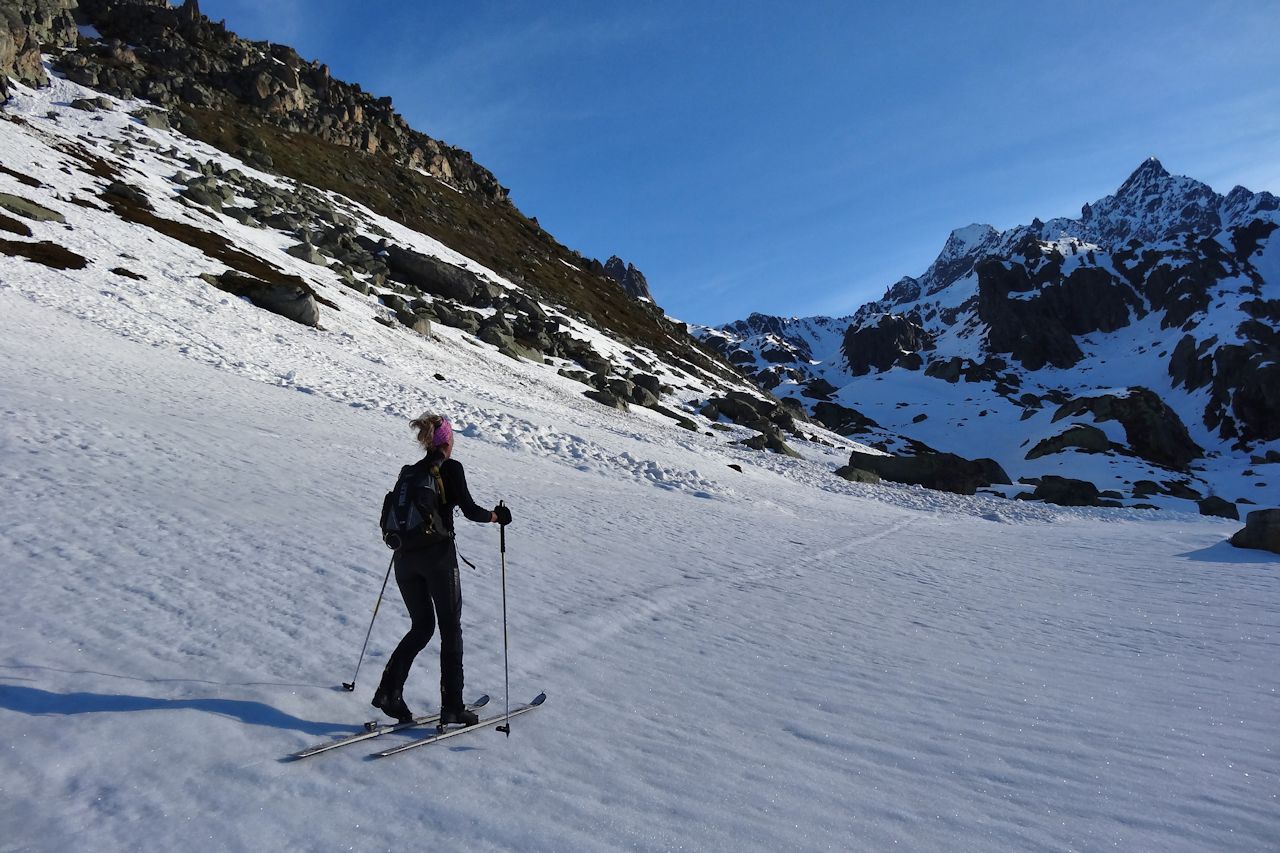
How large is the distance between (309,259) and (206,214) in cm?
770

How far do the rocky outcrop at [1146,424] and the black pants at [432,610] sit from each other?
10668cm

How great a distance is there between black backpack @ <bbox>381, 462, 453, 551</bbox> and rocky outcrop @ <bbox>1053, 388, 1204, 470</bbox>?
351 ft

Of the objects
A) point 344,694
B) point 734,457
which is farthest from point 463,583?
point 734,457

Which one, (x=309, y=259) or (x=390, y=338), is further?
(x=309, y=259)

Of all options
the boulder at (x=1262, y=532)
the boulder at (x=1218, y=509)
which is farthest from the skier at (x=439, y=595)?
the boulder at (x=1218, y=509)

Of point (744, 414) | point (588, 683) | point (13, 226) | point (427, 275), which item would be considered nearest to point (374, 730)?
point (588, 683)

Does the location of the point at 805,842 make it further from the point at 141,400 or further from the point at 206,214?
the point at 206,214

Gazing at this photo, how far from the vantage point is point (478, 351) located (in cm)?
4691

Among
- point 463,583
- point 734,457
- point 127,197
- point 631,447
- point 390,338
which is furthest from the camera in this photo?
point 127,197

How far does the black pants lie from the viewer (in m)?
5.23

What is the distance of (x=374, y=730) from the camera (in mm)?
4922

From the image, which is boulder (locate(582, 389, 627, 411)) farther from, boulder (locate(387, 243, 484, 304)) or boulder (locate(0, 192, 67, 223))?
boulder (locate(0, 192, 67, 223))

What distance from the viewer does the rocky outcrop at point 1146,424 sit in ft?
300

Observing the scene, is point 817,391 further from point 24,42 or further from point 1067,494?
point 24,42
